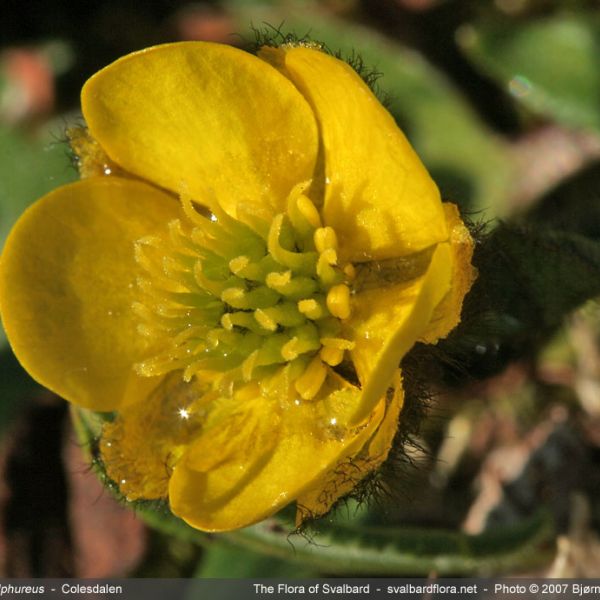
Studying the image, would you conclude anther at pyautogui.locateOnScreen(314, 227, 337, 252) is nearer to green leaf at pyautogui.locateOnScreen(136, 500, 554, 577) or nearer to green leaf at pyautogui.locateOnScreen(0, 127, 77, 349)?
green leaf at pyautogui.locateOnScreen(136, 500, 554, 577)

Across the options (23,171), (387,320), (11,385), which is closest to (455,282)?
(387,320)

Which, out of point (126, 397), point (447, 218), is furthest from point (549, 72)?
point (126, 397)

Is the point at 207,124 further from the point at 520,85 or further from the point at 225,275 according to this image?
the point at 520,85

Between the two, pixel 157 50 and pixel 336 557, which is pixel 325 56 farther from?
pixel 336 557

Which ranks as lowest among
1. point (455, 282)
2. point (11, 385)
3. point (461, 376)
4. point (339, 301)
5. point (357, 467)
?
point (11, 385)

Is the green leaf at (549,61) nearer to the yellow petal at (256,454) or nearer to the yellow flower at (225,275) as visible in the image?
the yellow flower at (225,275)

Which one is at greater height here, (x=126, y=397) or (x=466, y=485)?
(x=126, y=397)

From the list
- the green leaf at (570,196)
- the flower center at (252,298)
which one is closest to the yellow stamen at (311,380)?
the flower center at (252,298)
